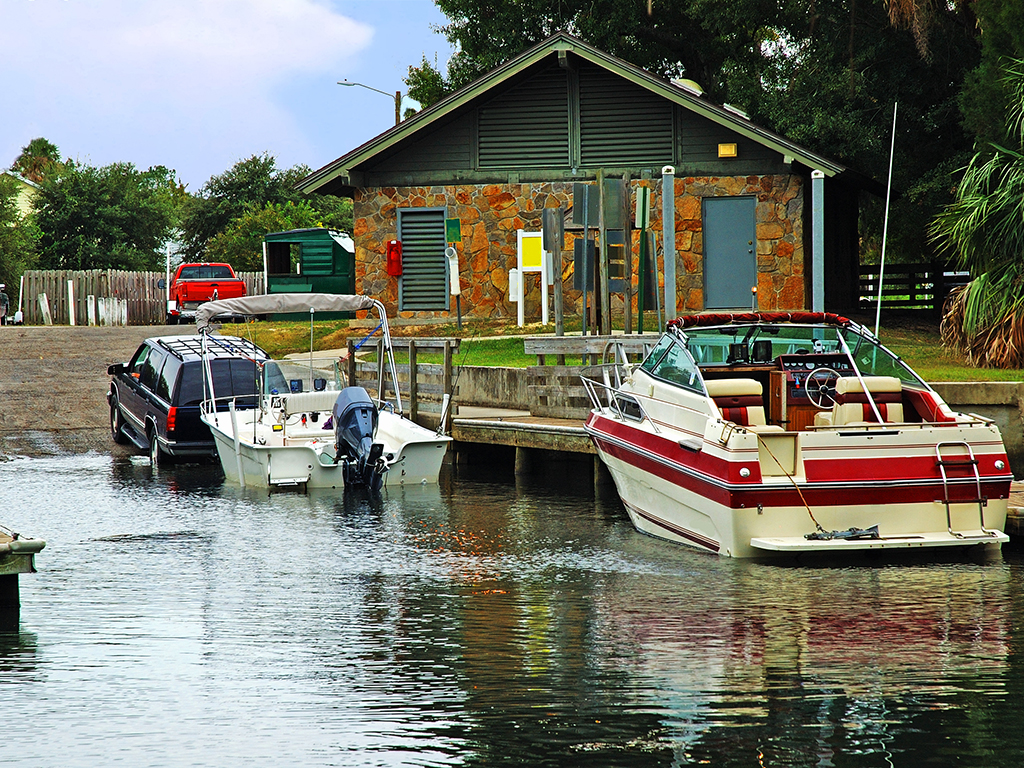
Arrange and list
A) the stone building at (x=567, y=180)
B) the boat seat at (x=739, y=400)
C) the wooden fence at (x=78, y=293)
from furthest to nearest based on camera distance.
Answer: the wooden fence at (x=78, y=293) → the stone building at (x=567, y=180) → the boat seat at (x=739, y=400)

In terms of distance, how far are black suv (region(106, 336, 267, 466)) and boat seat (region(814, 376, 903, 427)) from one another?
892 centimetres

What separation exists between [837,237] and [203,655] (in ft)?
77.8

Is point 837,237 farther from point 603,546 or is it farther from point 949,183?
point 603,546

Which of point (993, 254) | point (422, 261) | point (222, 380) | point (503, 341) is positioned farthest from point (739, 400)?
point (422, 261)

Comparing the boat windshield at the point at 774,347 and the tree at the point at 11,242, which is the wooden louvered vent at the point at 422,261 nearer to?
the boat windshield at the point at 774,347

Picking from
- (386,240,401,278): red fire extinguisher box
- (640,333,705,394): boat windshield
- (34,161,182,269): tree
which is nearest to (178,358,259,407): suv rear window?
(640,333,705,394): boat windshield

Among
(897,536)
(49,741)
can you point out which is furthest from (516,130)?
(49,741)

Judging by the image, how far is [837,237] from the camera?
29750mm

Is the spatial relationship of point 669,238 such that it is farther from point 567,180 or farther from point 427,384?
point 567,180

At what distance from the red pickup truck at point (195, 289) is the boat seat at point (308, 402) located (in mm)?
19225

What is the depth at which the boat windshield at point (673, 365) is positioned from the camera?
1217cm

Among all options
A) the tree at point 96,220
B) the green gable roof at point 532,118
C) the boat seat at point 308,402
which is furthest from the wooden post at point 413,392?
the tree at point 96,220

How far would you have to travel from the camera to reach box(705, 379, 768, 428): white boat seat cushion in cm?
1198

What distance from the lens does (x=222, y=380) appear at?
18.9 m
